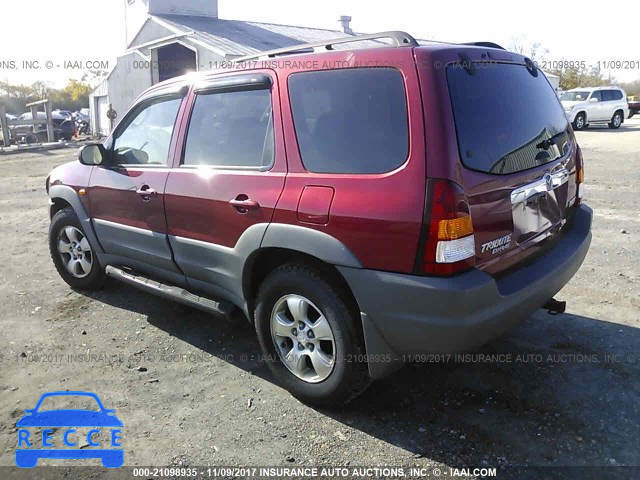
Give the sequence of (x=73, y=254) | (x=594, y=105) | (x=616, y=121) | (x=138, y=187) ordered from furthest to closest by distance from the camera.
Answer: (x=616, y=121), (x=594, y=105), (x=73, y=254), (x=138, y=187)

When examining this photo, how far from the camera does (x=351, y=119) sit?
9.21 ft

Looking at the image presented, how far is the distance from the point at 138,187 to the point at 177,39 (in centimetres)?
1954

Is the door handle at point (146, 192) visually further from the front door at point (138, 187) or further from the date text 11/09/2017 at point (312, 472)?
the date text 11/09/2017 at point (312, 472)

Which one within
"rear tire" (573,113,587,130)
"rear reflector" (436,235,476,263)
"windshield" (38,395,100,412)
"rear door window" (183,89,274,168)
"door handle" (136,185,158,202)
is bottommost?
"windshield" (38,395,100,412)

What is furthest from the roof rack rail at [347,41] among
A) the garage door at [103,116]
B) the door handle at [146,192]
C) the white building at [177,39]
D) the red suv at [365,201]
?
the garage door at [103,116]

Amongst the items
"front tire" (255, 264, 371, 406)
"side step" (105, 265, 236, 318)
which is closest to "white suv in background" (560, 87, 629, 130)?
"side step" (105, 265, 236, 318)

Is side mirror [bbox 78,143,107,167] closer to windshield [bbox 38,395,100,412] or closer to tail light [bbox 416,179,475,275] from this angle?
windshield [bbox 38,395,100,412]

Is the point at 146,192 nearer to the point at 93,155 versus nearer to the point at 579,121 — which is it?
the point at 93,155

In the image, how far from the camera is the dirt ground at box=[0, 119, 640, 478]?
9.06 feet

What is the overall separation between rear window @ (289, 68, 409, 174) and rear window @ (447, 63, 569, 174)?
0.99 ft

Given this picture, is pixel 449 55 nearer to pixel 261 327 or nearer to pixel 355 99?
pixel 355 99

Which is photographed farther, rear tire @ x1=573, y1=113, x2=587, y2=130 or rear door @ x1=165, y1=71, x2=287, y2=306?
rear tire @ x1=573, y1=113, x2=587, y2=130

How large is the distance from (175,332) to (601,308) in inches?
137

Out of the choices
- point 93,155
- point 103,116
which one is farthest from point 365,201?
point 103,116
